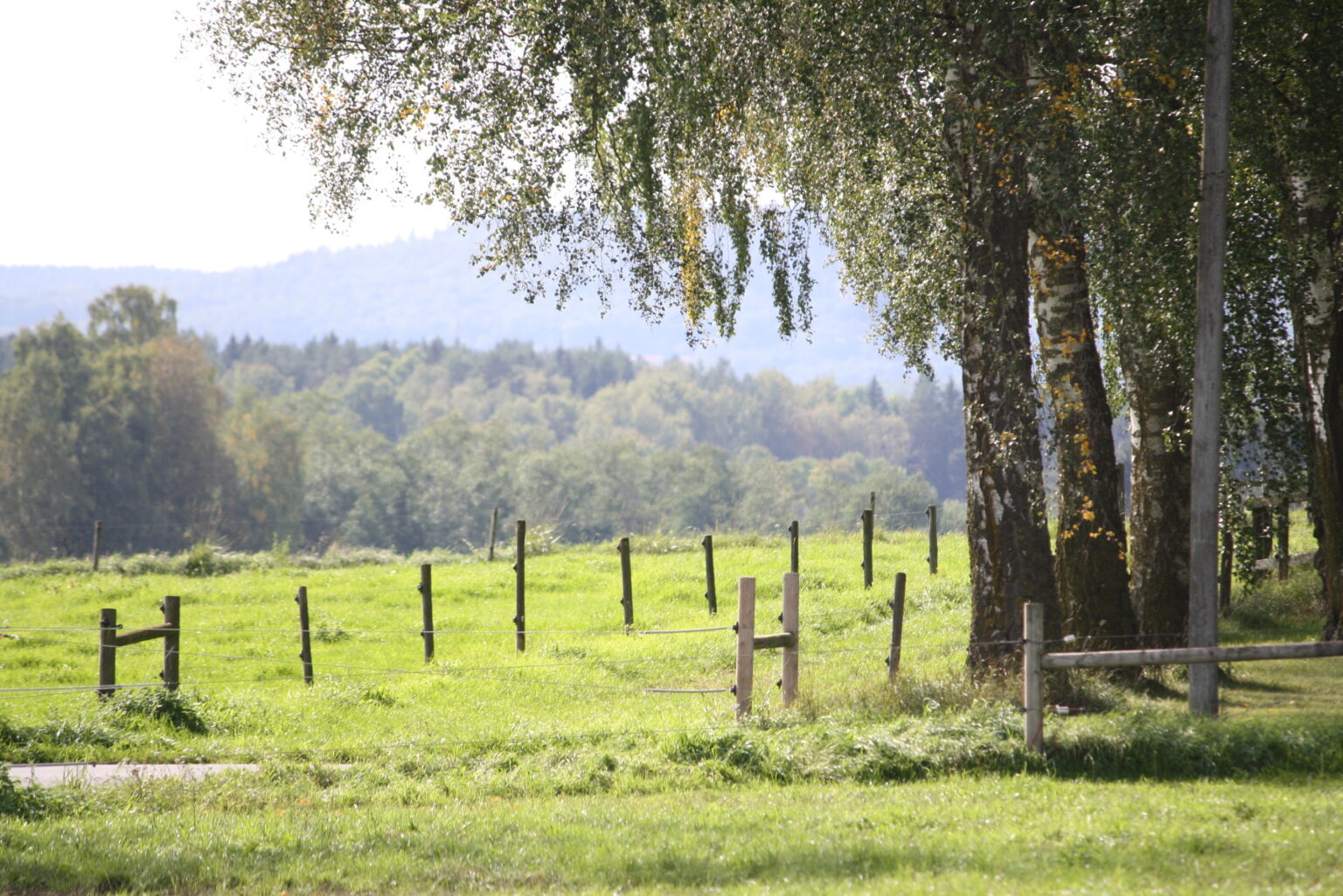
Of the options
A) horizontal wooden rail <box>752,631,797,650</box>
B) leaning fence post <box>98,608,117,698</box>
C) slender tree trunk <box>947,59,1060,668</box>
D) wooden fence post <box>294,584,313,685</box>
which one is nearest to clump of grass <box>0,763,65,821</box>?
leaning fence post <box>98,608,117,698</box>

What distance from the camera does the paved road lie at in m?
9.24

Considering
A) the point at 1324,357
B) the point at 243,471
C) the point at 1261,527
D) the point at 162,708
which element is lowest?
the point at 162,708

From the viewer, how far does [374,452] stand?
391 ft

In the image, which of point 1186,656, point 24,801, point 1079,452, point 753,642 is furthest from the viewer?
point 753,642

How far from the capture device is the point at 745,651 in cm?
1074

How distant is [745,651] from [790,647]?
74 cm

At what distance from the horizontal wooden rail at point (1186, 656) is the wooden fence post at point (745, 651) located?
3084 mm

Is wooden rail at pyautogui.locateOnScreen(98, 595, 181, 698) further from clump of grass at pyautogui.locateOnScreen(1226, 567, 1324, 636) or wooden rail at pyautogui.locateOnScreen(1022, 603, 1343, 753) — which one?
clump of grass at pyautogui.locateOnScreen(1226, 567, 1324, 636)

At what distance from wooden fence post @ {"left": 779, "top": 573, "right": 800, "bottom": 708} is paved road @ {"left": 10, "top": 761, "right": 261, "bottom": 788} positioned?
5.19 meters

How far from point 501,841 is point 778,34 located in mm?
8402

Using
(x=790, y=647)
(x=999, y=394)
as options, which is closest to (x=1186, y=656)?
(x=999, y=394)

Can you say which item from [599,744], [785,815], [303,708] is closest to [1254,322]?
[785,815]

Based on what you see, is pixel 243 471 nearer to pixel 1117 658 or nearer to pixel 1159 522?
pixel 1159 522

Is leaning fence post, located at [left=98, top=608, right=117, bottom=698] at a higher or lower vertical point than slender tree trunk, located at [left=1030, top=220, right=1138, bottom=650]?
lower
